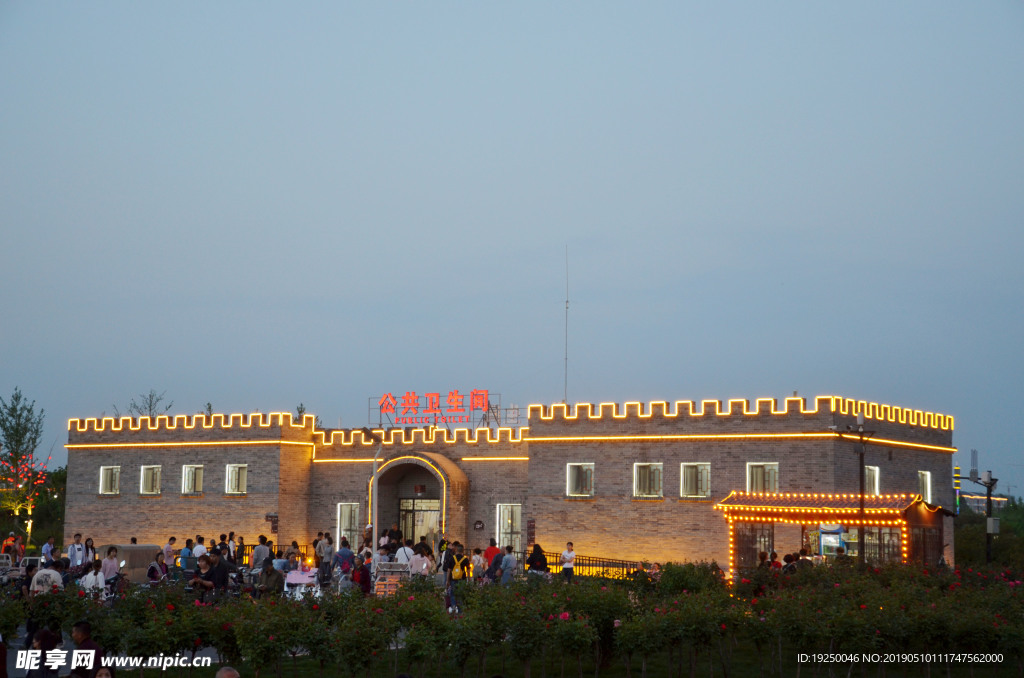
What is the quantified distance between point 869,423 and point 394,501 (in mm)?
16753

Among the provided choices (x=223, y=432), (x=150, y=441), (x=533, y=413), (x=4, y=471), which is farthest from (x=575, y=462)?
(x=4, y=471)

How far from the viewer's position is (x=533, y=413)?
36.9m

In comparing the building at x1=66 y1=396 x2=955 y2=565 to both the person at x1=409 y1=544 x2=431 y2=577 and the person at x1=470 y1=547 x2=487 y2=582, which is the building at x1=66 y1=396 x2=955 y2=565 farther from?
the person at x1=409 y1=544 x2=431 y2=577

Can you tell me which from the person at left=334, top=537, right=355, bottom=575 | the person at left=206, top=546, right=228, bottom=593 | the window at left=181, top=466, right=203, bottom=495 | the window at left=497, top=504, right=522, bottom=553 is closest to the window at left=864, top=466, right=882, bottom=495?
the window at left=497, top=504, right=522, bottom=553

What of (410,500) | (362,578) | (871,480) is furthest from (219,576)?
(410,500)

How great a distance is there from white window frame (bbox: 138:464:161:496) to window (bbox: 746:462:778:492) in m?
21.8

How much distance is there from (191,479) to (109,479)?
3.85m

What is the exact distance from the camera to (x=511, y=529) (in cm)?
3775

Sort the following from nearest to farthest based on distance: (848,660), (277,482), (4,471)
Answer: (848,660)
(277,482)
(4,471)

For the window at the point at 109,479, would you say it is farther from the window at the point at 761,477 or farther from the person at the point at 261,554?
the window at the point at 761,477

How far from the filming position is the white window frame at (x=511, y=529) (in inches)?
1480

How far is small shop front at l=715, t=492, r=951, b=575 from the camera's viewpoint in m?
27.5

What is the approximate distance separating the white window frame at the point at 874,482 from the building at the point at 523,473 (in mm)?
50

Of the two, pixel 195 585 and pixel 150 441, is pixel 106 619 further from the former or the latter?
pixel 150 441
